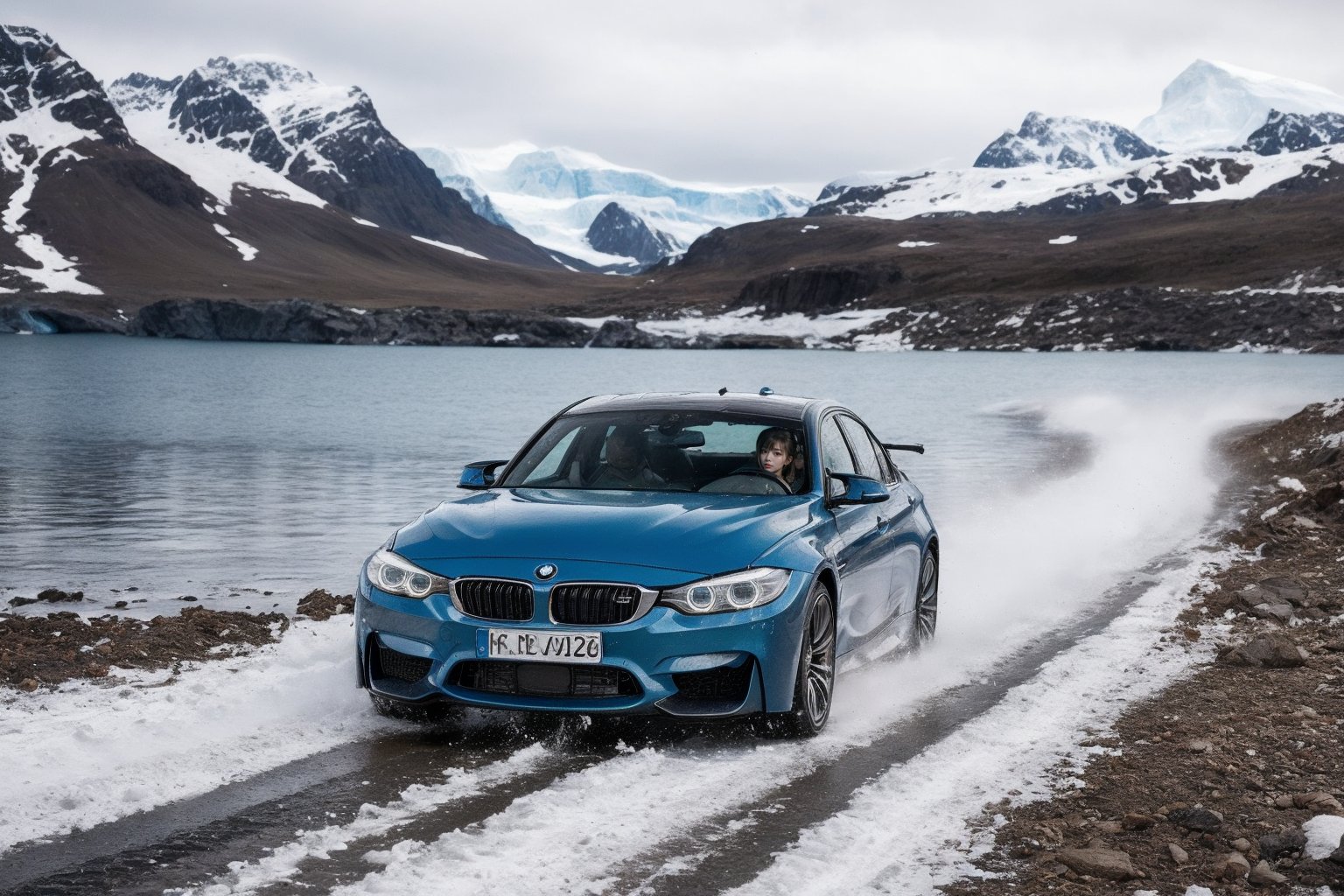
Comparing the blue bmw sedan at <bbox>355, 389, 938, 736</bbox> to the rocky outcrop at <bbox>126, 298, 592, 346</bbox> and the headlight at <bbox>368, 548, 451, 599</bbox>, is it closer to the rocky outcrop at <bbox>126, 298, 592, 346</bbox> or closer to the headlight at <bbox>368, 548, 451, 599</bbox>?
the headlight at <bbox>368, 548, 451, 599</bbox>

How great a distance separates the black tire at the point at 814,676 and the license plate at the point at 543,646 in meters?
0.92

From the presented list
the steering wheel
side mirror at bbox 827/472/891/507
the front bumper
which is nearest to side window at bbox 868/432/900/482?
side mirror at bbox 827/472/891/507

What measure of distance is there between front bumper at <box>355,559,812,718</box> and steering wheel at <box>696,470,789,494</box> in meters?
1.00

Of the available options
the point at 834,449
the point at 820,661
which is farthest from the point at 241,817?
the point at 834,449

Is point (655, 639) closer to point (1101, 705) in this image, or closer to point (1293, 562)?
point (1101, 705)

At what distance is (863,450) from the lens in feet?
27.8

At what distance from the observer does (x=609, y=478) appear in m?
7.37

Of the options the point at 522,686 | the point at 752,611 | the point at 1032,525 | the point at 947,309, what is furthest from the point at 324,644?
the point at 947,309

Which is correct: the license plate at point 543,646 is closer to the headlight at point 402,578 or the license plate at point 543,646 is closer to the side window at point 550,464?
the headlight at point 402,578

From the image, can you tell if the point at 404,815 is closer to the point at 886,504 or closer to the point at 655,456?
the point at 655,456

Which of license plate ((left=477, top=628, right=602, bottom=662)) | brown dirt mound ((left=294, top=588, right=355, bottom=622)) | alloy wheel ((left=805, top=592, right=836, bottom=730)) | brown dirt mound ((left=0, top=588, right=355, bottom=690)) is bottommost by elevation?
brown dirt mound ((left=294, top=588, right=355, bottom=622))

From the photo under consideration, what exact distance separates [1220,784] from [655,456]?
122 inches

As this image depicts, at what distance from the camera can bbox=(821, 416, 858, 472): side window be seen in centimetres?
769

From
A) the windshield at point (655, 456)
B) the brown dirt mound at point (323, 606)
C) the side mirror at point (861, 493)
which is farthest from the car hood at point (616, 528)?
the brown dirt mound at point (323, 606)
